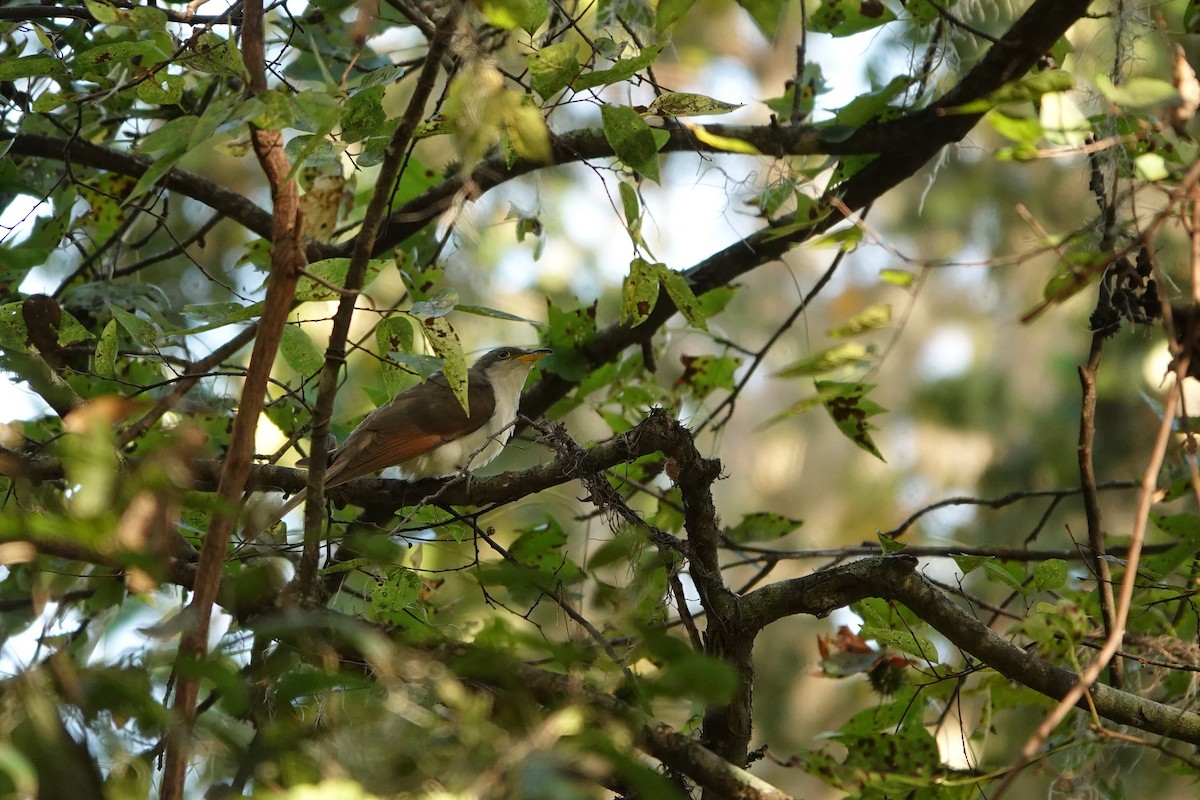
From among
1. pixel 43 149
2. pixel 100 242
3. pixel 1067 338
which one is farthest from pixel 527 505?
pixel 1067 338

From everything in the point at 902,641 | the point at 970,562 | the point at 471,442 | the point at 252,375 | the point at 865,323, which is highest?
the point at 471,442

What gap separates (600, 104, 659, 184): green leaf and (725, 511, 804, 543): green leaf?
1705mm

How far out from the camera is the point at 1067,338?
11383mm

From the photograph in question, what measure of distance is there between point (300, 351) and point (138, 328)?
19.1 inches

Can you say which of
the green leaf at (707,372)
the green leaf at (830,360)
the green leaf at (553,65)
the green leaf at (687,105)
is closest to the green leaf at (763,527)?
the green leaf at (707,372)

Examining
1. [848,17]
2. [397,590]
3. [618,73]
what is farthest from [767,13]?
[397,590]

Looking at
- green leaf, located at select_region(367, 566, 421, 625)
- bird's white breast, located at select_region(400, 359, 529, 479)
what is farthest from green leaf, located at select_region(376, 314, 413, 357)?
bird's white breast, located at select_region(400, 359, 529, 479)

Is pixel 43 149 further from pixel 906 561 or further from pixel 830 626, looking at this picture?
pixel 830 626

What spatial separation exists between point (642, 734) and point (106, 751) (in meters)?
0.74

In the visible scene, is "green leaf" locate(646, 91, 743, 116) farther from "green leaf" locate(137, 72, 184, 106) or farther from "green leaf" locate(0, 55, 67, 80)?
"green leaf" locate(0, 55, 67, 80)

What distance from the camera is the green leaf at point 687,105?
2.05 meters

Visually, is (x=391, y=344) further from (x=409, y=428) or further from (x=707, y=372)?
(x=409, y=428)

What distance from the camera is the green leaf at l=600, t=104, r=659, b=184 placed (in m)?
1.97

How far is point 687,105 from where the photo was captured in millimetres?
2082
